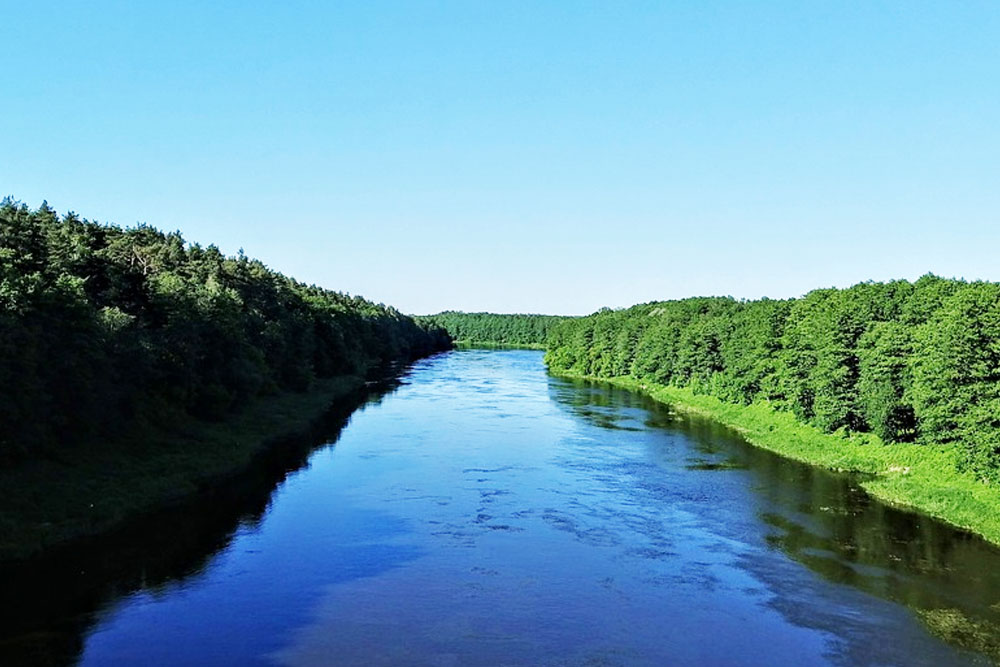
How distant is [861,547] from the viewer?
3569 cm

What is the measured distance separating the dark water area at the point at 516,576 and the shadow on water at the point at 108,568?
11 centimetres

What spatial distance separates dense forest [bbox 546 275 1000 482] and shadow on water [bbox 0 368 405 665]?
38.8m

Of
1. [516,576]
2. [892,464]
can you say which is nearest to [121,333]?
[516,576]

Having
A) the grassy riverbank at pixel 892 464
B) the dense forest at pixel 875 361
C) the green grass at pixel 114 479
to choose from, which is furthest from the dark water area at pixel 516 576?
the dense forest at pixel 875 361

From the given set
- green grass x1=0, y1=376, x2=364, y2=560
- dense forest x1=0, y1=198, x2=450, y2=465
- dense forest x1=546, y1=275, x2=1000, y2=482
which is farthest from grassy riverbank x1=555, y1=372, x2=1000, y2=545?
dense forest x1=0, y1=198, x2=450, y2=465

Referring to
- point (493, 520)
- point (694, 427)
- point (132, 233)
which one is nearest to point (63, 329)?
point (493, 520)

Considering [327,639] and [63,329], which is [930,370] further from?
[63,329]

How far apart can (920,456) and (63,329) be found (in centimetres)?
5012

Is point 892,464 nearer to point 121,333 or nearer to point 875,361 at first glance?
point 875,361

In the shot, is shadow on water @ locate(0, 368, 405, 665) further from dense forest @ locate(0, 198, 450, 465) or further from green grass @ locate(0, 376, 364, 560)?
dense forest @ locate(0, 198, 450, 465)

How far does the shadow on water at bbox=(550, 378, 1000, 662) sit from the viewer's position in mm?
27984

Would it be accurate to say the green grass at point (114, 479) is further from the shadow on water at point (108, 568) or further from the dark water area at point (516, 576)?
the dark water area at point (516, 576)

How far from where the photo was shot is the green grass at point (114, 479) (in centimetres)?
3281

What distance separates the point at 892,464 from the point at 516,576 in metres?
31.6
